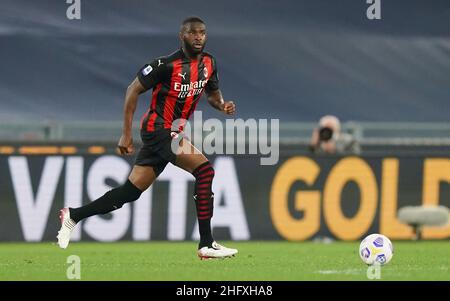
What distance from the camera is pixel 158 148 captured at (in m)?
9.64

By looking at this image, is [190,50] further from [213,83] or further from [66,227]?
[66,227]

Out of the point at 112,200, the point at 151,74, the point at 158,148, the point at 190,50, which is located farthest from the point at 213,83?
the point at 112,200

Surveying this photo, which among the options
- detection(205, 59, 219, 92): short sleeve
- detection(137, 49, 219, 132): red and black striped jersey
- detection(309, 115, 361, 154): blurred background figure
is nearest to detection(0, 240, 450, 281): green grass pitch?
detection(137, 49, 219, 132): red and black striped jersey

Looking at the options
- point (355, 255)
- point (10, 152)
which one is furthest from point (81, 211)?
point (10, 152)

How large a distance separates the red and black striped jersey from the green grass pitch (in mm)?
1205

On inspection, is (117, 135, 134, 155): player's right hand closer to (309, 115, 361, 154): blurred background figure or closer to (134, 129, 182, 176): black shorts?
(134, 129, 182, 176): black shorts

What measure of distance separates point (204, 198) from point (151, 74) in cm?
110

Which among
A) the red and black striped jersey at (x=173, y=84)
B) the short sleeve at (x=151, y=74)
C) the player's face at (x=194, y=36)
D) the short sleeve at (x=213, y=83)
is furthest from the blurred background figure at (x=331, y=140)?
the short sleeve at (x=151, y=74)

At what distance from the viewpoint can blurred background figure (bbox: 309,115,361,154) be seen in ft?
45.3

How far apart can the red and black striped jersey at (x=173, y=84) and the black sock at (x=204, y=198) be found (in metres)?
0.44

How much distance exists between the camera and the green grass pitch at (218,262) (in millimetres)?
8672

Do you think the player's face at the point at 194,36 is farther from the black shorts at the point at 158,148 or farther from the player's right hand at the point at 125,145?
the player's right hand at the point at 125,145

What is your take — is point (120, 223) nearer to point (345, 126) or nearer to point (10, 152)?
point (10, 152)

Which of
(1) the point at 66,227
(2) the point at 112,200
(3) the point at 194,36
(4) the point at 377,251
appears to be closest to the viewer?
(4) the point at 377,251
